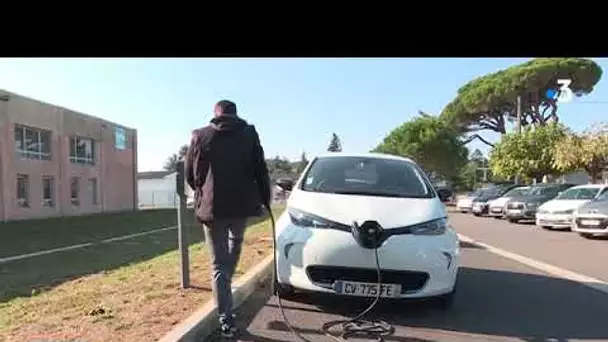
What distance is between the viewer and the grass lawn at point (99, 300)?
15.4 ft

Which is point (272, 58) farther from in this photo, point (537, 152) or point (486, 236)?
point (537, 152)

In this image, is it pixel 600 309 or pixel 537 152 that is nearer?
pixel 600 309

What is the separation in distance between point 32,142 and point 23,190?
2513 mm

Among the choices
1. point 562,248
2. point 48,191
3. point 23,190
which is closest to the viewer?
point 562,248

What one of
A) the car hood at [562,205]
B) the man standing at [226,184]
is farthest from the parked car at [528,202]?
the man standing at [226,184]

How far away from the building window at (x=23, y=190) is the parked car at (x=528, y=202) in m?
21.0

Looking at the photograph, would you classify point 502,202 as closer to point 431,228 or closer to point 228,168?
point 431,228

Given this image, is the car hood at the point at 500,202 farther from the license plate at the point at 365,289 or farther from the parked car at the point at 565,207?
the license plate at the point at 365,289

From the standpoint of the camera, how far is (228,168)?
490 cm

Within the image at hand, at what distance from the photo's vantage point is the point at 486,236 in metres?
15.6

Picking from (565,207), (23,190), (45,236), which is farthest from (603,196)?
(23,190)
